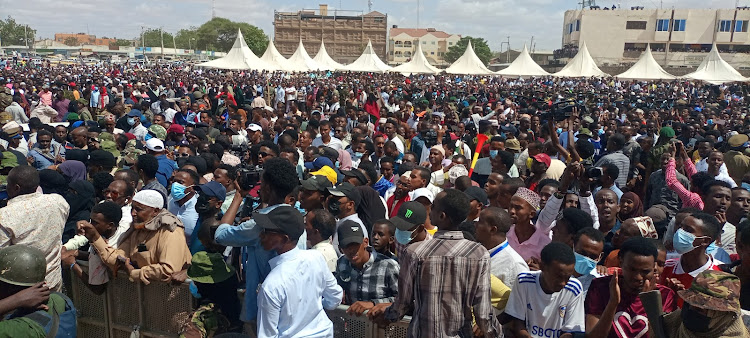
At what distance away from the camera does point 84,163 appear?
6.94 m

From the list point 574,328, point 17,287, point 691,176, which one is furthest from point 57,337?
point 691,176

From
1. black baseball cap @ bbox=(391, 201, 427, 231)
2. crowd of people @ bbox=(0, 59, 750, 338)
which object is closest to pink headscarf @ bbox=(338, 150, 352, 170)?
crowd of people @ bbox=(0, 59, 750, 338)

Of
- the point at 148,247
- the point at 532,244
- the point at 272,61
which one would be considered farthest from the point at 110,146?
the point at 272,61

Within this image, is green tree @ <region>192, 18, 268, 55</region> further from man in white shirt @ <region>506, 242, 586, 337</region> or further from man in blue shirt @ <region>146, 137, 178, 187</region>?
man in white shirt @ <region>506, 242, 586, 337</region>

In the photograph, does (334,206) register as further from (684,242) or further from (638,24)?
(638,24)

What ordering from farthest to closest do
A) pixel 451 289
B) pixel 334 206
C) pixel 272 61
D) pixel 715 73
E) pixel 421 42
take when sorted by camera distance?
1. pixel 421 42
2. pixel 272 61
3. pixel 715 73
4. pixel 334 206
5. pixel 451 289

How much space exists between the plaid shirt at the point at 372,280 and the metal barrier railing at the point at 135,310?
0.66 feet

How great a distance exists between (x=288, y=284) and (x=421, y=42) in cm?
12383

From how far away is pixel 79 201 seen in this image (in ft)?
16.7

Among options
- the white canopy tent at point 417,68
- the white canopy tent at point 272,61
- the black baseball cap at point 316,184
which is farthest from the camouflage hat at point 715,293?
the white canopy tent at point 417,68

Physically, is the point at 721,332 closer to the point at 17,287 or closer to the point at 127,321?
A: the point at 17,287

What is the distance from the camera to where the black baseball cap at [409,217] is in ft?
11.3

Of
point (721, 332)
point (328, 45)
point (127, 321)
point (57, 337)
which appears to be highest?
point (328, 45)

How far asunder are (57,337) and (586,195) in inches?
156
